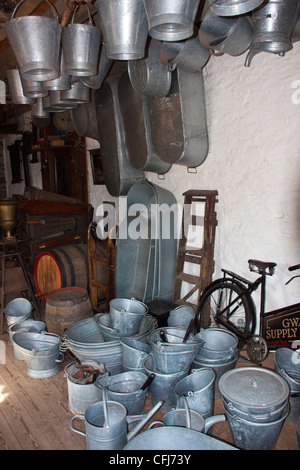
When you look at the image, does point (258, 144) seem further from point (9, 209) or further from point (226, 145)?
point (9, 209)

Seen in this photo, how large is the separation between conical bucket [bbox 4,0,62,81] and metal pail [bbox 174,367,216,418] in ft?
7.02

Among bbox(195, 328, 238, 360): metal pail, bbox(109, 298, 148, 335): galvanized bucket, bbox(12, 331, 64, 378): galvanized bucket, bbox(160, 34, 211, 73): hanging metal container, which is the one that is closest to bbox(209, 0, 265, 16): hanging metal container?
bbox(160, 34, 211, 73): hanging metal container

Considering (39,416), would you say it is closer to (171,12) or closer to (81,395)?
(81,395)

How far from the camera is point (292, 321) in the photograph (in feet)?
8.73

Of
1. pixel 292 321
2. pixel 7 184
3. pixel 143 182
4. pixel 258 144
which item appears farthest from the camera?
pixel 7 184

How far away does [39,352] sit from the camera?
2.92 m

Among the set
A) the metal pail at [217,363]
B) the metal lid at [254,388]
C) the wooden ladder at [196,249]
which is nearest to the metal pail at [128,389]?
the metal pail at [217,363]

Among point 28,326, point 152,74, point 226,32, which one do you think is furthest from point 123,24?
point 28,326

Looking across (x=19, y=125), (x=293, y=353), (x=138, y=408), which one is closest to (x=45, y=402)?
(x=138, y=408)

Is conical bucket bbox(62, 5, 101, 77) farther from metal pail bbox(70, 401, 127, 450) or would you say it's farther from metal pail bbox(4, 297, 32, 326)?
metal pail bbox(4, 297, 32, 326)

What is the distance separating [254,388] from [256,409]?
0.14m

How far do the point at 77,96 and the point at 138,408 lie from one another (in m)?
2.52

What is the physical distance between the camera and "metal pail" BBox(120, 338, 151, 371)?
8.42 feet

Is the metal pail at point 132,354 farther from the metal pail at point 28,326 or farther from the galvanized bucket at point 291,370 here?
the metal pail at point 28,326
